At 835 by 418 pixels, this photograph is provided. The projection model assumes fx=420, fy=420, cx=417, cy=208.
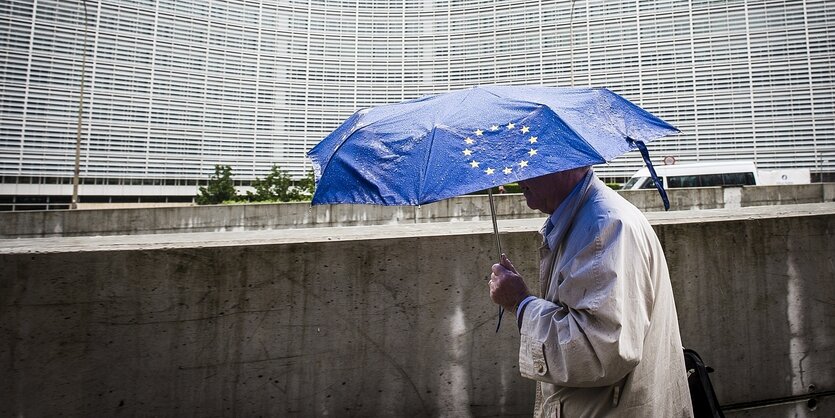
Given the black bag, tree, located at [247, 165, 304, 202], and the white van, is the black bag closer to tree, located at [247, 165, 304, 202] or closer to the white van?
the white van

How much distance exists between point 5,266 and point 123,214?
1288 cm

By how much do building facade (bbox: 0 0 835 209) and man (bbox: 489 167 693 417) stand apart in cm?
5579

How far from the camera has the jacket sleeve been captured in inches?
42.4

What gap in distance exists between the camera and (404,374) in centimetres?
248

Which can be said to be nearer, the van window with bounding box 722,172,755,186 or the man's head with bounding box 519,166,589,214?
the man's head with bounding box 519,166,589,214

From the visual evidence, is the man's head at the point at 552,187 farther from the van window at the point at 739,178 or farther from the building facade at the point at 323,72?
the building facade at the point at 323,72

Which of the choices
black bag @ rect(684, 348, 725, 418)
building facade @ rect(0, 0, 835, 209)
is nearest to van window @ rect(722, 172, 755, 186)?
black bag @ rect(684, 348, 725, 418)

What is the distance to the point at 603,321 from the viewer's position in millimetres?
1078

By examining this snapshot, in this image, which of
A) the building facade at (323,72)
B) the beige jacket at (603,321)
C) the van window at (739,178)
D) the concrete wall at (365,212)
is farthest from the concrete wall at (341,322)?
the building facade at (323,72)

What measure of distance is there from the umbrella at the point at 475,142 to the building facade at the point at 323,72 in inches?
2190

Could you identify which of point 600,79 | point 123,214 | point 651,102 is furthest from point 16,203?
point 651,102

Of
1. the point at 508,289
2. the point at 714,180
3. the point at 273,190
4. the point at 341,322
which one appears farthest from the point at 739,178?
the point at 273,190

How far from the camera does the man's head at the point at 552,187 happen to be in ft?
4.38

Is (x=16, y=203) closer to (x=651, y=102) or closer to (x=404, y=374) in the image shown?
(x=404, y=374)
